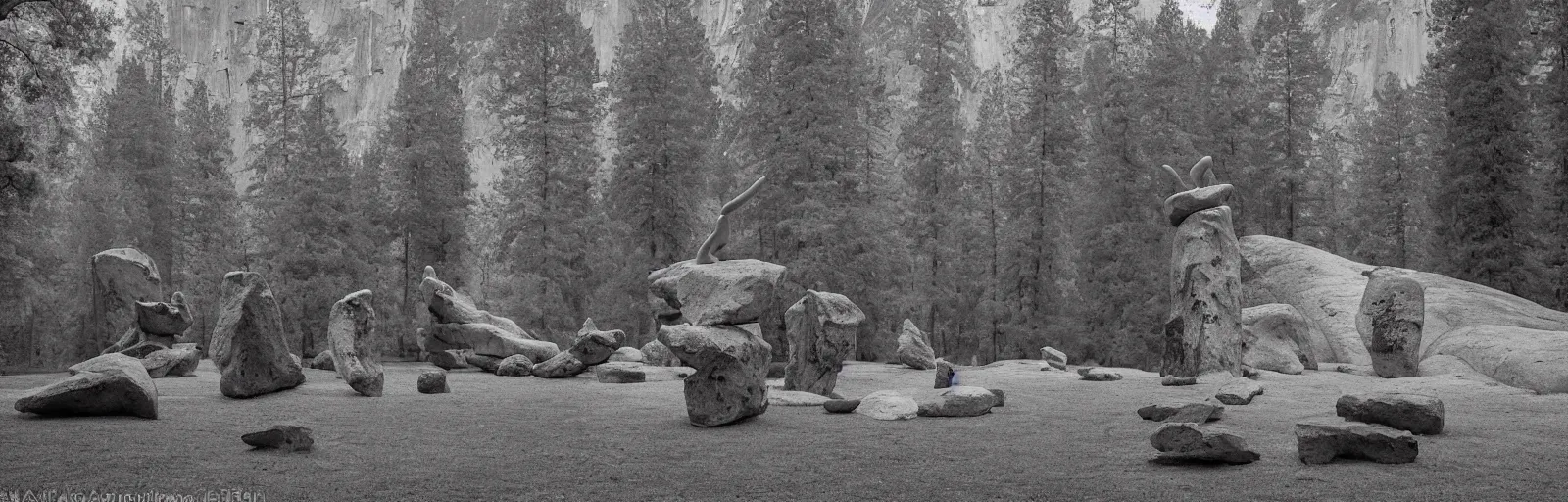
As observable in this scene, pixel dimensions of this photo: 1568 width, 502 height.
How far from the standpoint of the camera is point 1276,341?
14.8 m

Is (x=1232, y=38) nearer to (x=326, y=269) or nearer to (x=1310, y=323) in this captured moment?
(x=1310, y=323)

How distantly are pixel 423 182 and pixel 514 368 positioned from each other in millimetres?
14119

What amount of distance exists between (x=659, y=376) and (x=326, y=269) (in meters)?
14.5

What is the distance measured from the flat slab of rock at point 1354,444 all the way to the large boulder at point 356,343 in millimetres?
9566

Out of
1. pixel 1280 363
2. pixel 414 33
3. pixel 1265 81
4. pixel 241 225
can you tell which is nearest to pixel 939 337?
pixel 1265 81

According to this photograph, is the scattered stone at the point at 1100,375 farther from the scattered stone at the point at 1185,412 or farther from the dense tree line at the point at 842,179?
the dense tree line at the point at 842,179

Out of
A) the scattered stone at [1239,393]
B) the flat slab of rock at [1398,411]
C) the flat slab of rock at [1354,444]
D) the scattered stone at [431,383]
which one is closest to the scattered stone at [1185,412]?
the flat slab of rock at [1398,411]

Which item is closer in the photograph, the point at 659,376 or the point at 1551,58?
the point at 659,376

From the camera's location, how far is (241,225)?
1240 inches

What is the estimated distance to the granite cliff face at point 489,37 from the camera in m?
66.7

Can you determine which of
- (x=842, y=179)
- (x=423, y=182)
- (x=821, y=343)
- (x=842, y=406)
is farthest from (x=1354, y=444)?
(x=423, y=182)

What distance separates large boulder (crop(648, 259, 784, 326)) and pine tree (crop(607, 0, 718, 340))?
15.6 m

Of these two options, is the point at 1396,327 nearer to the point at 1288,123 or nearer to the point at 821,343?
the point at 821,343

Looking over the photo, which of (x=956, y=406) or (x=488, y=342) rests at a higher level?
(x=488, y=342)
